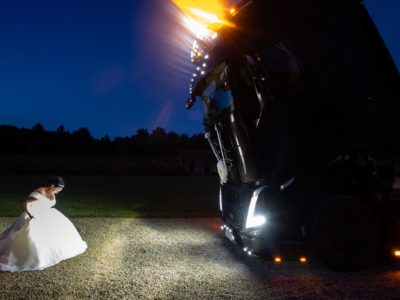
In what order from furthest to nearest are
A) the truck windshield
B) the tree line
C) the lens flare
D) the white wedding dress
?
the tree line
the white wedding dress
the truck windshield
the lens flare

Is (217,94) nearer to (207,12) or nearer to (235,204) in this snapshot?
(207,12)

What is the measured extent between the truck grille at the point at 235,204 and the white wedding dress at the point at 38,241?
279cm

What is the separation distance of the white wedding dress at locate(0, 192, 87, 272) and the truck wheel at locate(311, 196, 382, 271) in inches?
162

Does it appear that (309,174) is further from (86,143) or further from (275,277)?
(86,143)

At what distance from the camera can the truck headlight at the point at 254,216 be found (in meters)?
5.19

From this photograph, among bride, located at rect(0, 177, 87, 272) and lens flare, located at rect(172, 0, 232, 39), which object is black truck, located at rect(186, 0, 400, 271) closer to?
lens flare, located at rect(172, 0, 232, 39)

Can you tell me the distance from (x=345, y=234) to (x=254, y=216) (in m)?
1.24

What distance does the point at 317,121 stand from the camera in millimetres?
5184

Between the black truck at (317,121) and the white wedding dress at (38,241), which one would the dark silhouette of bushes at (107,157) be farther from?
the black truck at (317,121)

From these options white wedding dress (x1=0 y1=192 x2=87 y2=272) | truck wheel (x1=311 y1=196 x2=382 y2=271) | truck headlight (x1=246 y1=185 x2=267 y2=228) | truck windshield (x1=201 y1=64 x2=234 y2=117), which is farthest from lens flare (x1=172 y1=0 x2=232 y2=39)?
white wedding dress (x1=0 y1=192 x2=87 y2=272)

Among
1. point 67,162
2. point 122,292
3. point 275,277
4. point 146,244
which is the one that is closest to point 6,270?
point 122,292

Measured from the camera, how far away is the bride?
19.5ft

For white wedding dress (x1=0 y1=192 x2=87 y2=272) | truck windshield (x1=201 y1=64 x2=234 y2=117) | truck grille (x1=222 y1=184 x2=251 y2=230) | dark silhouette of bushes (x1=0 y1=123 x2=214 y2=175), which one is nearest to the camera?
truck grille (x1=222 y1=184 x2=251 y2=230)

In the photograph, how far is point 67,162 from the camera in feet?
124
